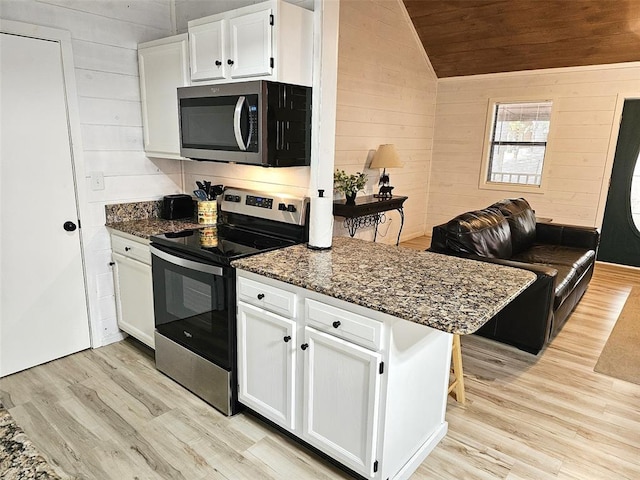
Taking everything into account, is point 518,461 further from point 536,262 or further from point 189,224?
point 189,224

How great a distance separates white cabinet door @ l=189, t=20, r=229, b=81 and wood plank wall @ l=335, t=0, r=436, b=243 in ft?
7.97

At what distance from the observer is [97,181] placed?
2.91m

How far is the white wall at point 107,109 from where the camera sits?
271 cm

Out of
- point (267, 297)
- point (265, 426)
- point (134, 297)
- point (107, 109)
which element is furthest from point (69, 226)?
point (265, 426)

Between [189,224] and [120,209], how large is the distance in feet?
1.65

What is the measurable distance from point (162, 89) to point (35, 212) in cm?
109

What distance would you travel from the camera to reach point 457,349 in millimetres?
2414

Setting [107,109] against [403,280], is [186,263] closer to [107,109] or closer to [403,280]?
[403,280]

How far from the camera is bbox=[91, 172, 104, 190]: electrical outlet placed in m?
2.89

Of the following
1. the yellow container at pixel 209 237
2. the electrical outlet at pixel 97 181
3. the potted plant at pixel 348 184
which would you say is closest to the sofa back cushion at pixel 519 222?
the potted plant at pixel 348 184

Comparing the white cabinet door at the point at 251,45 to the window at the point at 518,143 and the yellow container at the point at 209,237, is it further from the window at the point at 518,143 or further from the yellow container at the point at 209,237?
the window at the point at 518,143

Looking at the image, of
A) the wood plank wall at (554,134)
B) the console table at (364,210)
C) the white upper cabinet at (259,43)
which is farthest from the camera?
the wood plank wall at (554,134)

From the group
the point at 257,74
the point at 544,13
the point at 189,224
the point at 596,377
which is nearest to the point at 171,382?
the point at 189,224

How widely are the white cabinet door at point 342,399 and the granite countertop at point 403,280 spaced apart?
22 centimetres
